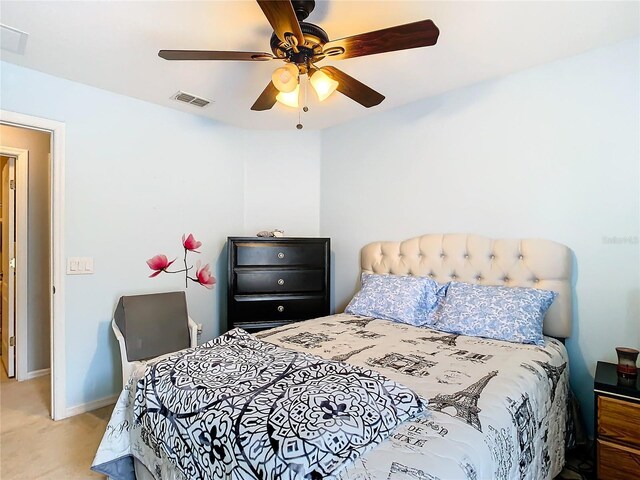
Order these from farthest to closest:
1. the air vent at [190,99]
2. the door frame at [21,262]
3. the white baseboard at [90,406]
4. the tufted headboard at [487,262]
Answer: the door frame at [21,262], the air vent at [190,99], the white baseboard at [90,406], the tufted headboard at [487,262]

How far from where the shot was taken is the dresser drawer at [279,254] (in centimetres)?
311

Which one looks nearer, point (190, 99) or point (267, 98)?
point (267, 98)

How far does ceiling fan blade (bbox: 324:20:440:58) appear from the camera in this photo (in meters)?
1.41

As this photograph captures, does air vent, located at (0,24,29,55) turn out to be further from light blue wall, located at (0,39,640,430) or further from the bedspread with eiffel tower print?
the bedspread with eiffel tower print

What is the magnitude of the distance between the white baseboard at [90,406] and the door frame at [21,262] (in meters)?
1.15

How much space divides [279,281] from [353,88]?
5.91 feet

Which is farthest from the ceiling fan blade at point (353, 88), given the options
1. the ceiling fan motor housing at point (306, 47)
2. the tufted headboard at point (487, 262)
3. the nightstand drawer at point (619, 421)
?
the nightstand drawer at point (619, 421)

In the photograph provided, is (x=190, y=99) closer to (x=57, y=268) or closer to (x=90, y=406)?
(x=57, y=268)

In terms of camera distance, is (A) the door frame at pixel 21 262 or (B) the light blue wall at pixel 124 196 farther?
(A) the door frame at pixel 21 262

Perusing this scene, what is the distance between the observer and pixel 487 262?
2.46 meters

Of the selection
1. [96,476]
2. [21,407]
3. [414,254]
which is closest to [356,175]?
[414,254]

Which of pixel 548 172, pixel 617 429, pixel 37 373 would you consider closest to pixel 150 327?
pixel 37 373

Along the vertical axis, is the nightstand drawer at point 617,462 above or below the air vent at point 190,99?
below

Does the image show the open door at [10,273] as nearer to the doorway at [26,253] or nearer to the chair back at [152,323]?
the doorway at [26,253]
